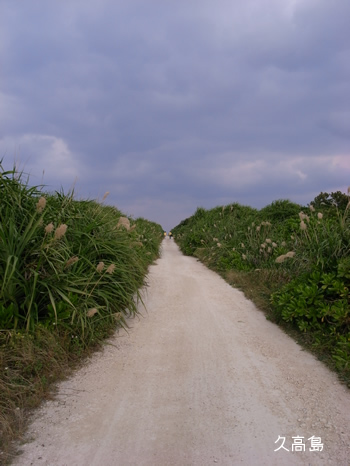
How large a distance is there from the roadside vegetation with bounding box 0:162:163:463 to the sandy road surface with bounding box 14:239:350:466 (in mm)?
A: 252

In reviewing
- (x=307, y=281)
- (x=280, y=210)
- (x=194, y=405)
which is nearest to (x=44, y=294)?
(x=194, y=405)

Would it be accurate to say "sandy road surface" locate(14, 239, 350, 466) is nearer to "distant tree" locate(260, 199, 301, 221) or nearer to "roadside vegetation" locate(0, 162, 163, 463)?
"roadside vegetation" locate(0, 162, 163, 463)

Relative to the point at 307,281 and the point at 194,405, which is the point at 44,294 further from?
the point at 307,281

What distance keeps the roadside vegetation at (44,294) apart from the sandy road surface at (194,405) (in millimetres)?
252

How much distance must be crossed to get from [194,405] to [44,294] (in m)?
2.22

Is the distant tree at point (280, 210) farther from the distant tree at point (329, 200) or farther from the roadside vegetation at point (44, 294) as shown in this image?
the roadside vegetation at point (44, 294)

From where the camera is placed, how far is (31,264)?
161 inches

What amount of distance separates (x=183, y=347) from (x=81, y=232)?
2.22 metres

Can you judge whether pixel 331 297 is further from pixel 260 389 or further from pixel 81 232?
pixel 81 232

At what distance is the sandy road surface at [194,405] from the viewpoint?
8.48 ft

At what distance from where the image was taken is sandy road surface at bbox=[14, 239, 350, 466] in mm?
2584

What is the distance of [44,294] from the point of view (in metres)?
4.13

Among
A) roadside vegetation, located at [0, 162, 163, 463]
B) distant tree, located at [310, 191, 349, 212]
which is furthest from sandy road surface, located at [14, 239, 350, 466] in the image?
distant tree, located at [310, 191, 349, 212]

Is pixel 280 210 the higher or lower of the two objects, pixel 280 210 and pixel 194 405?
the higher
